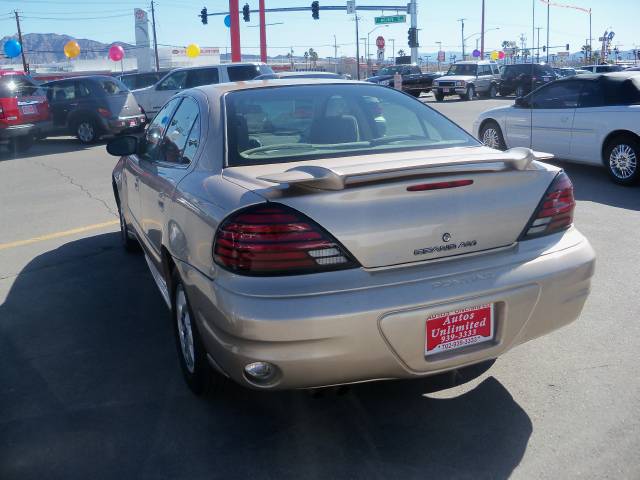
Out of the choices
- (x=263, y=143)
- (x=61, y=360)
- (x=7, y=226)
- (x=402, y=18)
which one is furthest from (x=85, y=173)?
(x=402, y=18)

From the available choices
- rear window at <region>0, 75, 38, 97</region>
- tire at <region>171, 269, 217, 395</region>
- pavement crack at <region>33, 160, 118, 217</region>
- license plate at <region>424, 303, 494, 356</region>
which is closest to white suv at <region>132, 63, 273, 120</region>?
rear window at <region>0, 75, 38, 97</region>

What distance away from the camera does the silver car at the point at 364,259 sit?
9.15 ft

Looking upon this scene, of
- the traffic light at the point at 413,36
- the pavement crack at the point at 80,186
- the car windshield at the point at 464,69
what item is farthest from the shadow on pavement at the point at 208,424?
the traffic light at the point at 413,36

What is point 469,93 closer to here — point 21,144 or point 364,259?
point 21,144

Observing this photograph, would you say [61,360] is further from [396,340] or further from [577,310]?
[577,310]

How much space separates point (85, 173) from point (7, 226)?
4286mm

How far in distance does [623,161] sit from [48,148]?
13350mm

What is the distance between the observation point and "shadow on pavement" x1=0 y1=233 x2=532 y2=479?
9.82 feet

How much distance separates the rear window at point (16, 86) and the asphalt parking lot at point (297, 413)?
11.8 m

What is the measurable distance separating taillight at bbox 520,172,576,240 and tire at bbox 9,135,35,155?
50.4ft

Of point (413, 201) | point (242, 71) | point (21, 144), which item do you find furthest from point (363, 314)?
point (242, 71)

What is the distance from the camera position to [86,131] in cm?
1705

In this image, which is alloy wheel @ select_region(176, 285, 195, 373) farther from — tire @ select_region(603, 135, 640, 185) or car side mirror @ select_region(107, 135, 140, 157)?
tire @ select_region(603, 135, 640, 185)

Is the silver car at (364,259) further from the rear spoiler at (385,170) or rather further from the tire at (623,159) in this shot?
the tire at (623,159)
